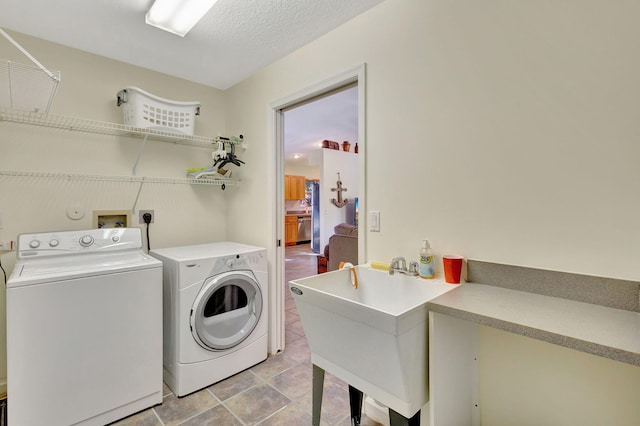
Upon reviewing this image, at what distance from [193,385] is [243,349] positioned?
1.26 ft

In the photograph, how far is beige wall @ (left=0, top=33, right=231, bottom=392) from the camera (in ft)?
6.42

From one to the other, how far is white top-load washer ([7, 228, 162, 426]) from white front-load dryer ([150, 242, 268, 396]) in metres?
0.14

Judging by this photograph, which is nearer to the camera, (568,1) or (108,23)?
(568,1)

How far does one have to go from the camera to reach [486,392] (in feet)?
4.35

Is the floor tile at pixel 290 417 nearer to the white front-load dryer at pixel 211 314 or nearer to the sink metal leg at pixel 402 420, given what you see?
the white front-load dryer at pixel 211 314

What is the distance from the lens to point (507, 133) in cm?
125

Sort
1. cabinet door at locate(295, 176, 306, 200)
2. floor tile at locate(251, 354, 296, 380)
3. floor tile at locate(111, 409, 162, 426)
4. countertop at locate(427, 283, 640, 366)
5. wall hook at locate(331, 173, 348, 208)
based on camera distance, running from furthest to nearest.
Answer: cabinet door at locate(295, 176, 306, 200), wall hook at locate(331, 173, 348, 208), floor tile at locate(251, 354, 296, 380), floor tile at locate(111, 409, 162, 426), countertop at locate(427, 283, 640, 366)

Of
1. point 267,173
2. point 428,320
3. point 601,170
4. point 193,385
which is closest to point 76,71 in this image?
point 267,173

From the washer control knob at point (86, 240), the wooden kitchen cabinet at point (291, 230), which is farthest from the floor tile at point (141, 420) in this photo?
the wooden kitchen cabinet at point (291, 230)

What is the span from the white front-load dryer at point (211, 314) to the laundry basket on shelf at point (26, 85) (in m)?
1.15

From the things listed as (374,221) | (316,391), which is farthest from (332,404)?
(374,221)

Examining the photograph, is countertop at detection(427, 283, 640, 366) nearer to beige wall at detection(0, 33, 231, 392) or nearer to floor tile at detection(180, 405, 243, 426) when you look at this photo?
floor tile at detection(180, 405, 243, 426)

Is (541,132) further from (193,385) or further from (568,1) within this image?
(193,385)

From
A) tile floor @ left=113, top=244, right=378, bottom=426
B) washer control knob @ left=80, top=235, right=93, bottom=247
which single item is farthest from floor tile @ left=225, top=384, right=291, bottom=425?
washer control knob @ left=80, top=235, right=93, bottom=247
